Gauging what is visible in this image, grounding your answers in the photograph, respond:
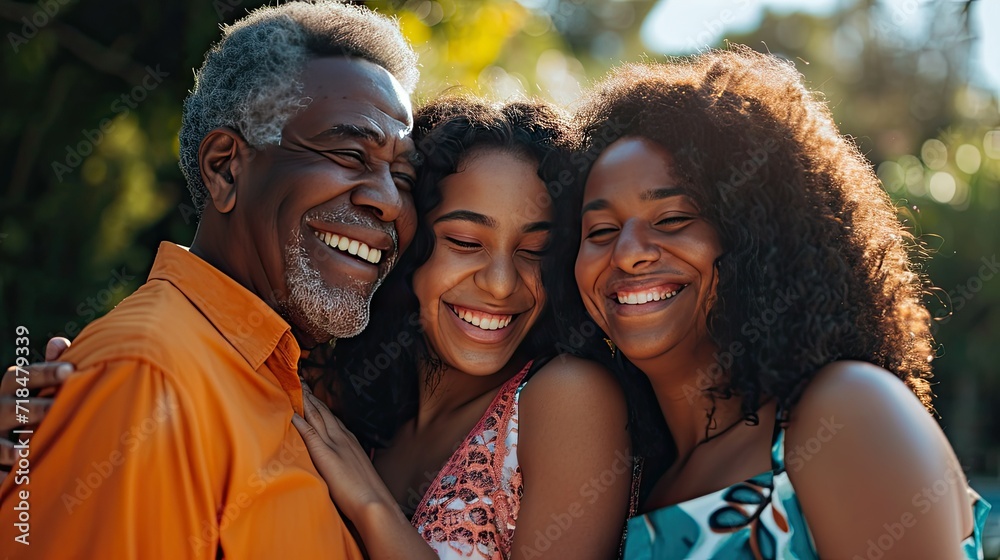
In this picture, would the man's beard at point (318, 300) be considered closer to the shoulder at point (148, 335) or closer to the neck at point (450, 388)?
the shoulder at point (148, 335)

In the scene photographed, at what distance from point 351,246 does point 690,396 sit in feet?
3.86

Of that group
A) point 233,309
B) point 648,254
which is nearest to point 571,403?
point 648,254

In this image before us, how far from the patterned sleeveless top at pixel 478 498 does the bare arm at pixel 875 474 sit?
0.93 m

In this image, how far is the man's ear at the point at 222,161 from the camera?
118 inches

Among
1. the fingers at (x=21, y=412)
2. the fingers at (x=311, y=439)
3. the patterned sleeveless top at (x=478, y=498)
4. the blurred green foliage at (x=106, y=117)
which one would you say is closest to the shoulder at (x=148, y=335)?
the fingers at (x=21, y=412)

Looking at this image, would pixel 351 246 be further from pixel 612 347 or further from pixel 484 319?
pixel 612 347

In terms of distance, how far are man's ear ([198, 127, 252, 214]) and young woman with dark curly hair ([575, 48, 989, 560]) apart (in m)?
1.10

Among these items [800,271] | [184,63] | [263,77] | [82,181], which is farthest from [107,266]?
[800,271]

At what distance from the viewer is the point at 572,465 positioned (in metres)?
2.89

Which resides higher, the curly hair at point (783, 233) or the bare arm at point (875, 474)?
the curly hair at point (783, 233)

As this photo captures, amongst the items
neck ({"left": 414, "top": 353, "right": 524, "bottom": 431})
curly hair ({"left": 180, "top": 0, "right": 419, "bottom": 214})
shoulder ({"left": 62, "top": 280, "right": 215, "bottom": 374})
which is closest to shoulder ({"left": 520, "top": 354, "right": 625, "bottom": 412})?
neck ({"left": 414, "top": 353, "right": 524, "bottom": 431})

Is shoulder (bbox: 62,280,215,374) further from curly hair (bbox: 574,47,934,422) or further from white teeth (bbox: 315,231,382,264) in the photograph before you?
curly hair (bbox: 574,47,934,422)

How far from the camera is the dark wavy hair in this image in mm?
3326

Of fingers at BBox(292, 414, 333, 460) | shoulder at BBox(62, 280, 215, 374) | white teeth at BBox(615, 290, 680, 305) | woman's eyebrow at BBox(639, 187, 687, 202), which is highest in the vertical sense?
woman's eyebrow at BBox(639, 187, 687, 202)
